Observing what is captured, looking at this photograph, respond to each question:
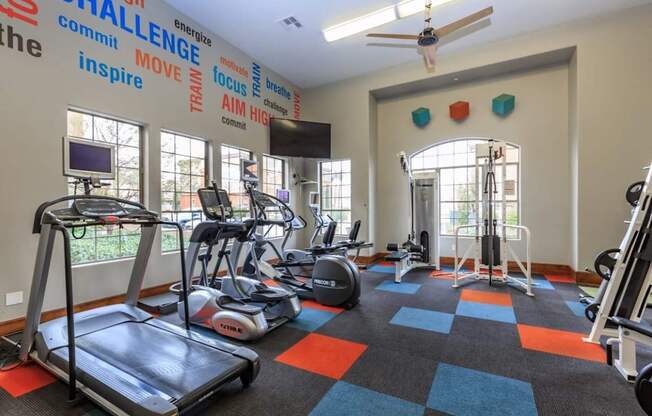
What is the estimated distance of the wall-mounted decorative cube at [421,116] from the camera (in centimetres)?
689

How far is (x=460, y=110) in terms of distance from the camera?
6520mm

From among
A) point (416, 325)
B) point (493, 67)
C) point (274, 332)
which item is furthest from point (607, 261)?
point (493, 67)

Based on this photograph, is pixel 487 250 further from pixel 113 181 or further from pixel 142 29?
pixel 142 29

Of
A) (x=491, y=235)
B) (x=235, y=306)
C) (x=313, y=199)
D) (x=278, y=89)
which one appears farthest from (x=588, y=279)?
(x=278, y=89)

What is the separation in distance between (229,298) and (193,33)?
14.7 feet

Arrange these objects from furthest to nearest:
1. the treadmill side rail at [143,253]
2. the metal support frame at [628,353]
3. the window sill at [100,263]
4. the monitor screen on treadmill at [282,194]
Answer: the monitor screen on treadmill at [282,194] → the window sill at [100,263] → the treadmill side rail at [143,253] → the metal support frame at [628,353]

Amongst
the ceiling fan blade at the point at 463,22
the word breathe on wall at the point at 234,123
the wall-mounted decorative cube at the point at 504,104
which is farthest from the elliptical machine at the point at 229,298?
the wall-mounted decorative cube at the point at 504,104

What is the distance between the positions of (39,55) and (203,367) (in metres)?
3.84

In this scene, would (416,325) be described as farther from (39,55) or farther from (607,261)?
(39,55)

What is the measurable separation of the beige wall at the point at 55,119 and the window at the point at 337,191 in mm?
3919

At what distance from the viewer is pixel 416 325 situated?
3.39 metres

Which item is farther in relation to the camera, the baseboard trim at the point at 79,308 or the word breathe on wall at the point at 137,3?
the word breathe on wall at the point at 137,3

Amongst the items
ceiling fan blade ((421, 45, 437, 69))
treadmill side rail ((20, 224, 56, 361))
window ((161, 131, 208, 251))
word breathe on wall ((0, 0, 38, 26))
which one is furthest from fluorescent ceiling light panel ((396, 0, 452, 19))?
treadmill side rail ((20, 224, 56, 361))

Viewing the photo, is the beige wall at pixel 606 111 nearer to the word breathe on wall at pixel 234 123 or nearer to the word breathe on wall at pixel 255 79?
the word breathe on wall at pixel 255 79
